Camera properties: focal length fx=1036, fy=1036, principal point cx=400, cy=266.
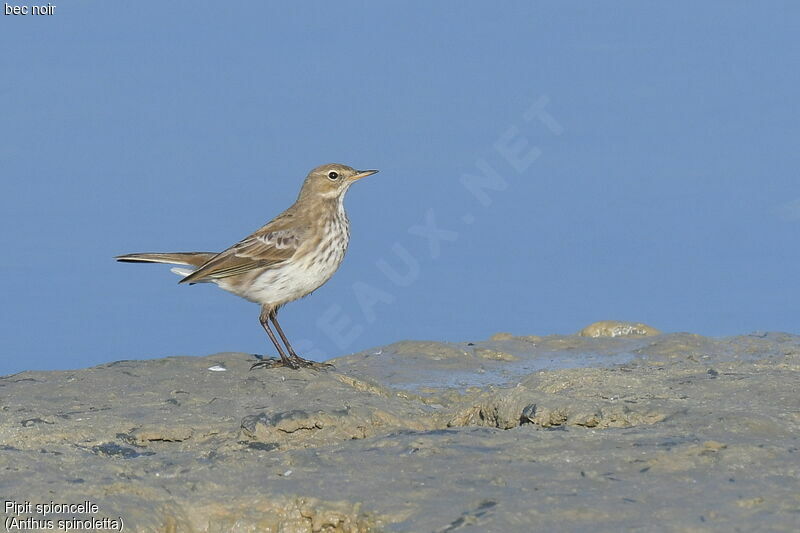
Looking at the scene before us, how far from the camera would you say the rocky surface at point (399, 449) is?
4723 millimetres

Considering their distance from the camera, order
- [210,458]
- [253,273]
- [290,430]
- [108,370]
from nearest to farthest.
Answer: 1. [210,458]
2. [290,430]
3. [108,370]
4. [253,273]

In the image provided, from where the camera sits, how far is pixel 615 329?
37.4 ft

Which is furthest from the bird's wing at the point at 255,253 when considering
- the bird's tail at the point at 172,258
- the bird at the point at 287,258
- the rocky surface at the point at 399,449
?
the rocky surface at the point at 399,449

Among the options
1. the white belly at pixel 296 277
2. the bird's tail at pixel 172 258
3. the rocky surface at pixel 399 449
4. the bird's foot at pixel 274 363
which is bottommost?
the rocky surface at pixel 399 449

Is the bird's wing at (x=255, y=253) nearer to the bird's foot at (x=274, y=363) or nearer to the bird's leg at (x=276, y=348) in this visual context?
the bird's leg at (x=276, y=348)

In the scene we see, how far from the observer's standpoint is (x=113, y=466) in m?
5.53

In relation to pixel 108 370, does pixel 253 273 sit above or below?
above

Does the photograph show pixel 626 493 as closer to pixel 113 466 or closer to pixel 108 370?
pixel 113 466

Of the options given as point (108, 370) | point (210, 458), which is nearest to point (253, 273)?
point (108, 370)

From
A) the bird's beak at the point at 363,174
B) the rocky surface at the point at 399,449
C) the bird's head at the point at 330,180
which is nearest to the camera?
the rocky surface at the point at 399,449

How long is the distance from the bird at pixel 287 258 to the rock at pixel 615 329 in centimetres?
320

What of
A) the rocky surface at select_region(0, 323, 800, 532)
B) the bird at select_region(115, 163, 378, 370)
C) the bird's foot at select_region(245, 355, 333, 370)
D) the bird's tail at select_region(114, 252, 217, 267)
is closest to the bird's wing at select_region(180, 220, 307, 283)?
the bird at select_region(115, 163, 378, 370)

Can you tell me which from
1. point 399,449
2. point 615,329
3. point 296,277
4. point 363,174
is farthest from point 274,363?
point 615,329

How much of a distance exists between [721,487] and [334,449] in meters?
2.07
